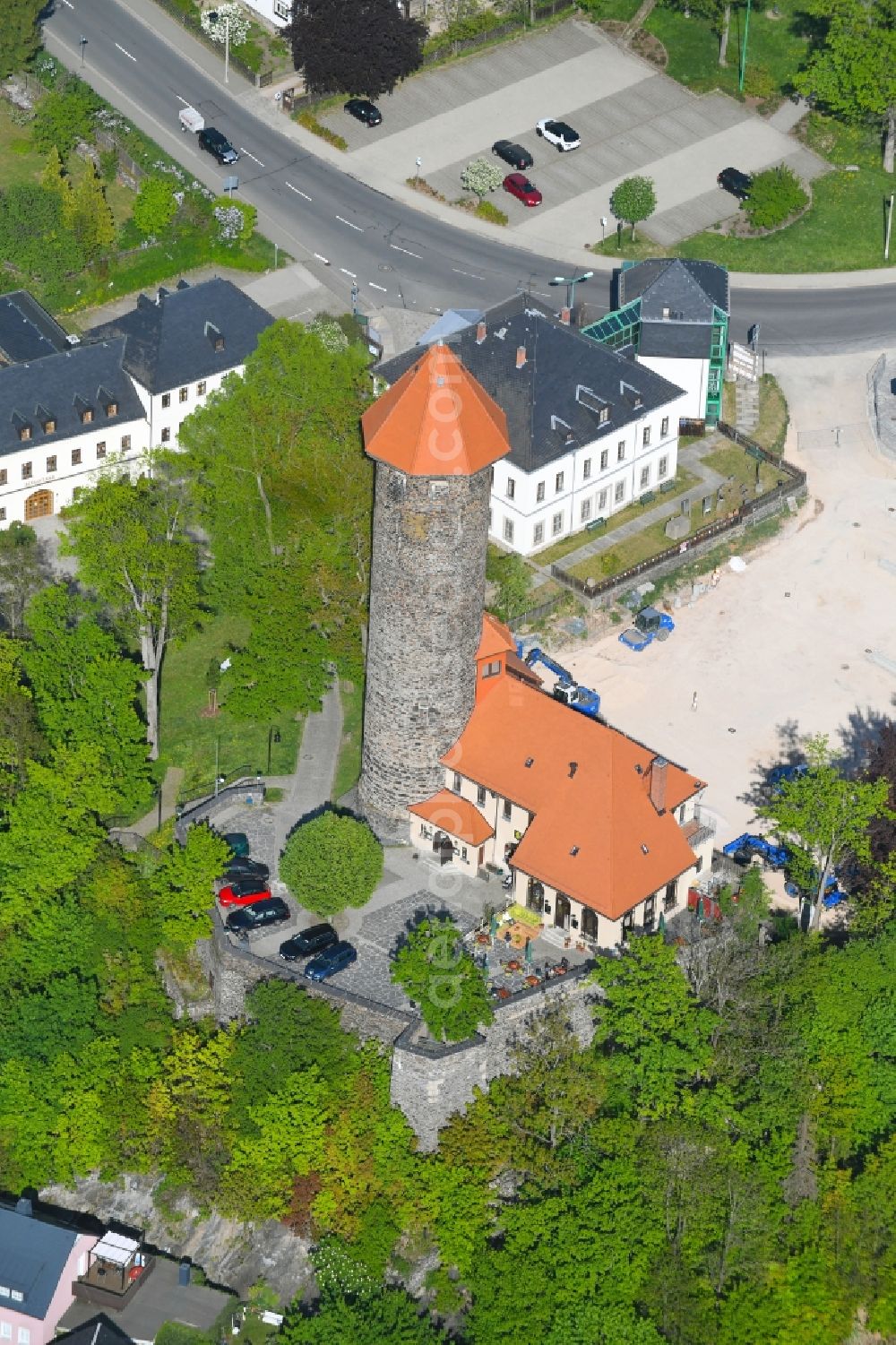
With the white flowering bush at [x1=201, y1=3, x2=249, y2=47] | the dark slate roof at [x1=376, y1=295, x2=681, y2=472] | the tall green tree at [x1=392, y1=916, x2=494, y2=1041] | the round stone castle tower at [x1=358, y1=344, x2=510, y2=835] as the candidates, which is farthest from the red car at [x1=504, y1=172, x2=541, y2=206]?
the tall green tree at [x1=392, y1=916, x2=494, y2=1041]

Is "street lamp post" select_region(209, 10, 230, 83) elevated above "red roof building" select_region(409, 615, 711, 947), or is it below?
above

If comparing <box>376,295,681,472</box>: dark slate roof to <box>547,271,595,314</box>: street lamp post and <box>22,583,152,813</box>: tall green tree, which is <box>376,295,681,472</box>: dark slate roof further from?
<box>22,583,152,813</box>: tall green tree

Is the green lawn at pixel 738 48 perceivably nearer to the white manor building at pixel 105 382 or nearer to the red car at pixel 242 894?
the white manor building at pixel 105 382

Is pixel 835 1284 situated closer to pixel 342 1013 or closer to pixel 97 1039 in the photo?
pixel 342 1013

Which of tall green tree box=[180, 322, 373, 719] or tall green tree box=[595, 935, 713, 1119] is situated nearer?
tall green tree box=[595, 935, 713, 1119]

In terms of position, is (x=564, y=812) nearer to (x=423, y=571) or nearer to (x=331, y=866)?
(x=331, y=866)

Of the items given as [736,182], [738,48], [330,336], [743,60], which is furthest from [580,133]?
[330,336]
